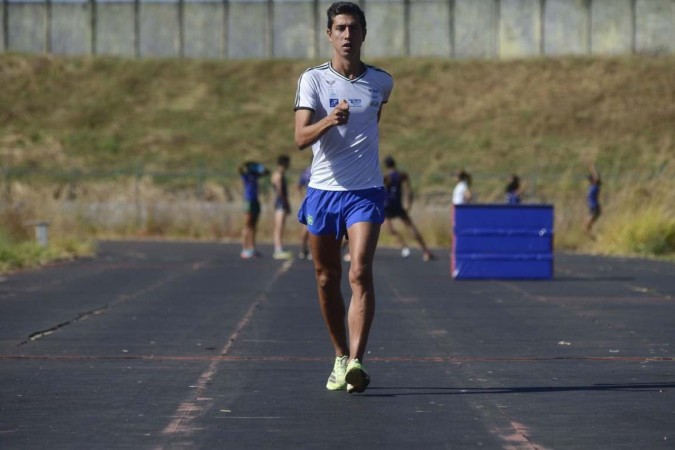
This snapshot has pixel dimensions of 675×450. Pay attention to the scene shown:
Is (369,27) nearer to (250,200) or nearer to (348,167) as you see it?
(250,200)

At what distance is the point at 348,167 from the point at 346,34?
79 centimetres

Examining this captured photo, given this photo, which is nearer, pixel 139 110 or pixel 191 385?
pixel 191 385

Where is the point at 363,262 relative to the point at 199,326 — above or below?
above

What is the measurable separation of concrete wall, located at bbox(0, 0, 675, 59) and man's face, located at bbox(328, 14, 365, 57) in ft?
213

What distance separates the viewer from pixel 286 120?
7156 centimetres

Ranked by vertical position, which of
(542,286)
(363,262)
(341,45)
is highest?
(341,45)

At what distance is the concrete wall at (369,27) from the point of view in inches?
2950

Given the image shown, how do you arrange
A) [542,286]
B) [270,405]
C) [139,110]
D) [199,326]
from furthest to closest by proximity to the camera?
[139,110], [542,286], [199,326], [270,405]

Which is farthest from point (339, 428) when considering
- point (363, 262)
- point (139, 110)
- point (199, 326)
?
point (139, 110)

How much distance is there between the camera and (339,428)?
27.7 ft

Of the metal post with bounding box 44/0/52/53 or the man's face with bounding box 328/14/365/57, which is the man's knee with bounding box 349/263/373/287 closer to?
the man's face with bounding box 328/14/365/57

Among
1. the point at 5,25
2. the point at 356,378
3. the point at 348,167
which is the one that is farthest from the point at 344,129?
the point at 5,25

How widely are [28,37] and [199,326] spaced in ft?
214

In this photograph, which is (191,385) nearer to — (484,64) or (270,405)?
(270,405)
